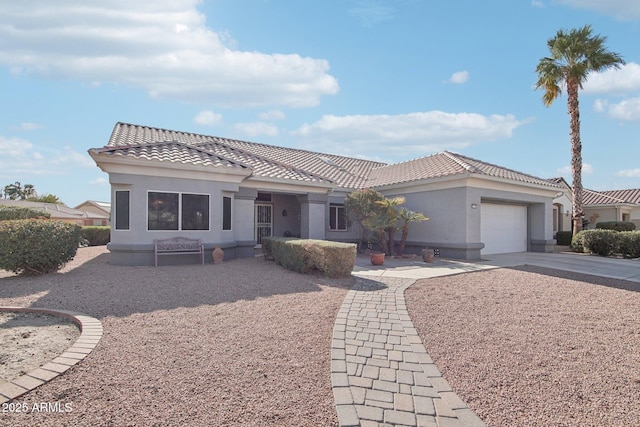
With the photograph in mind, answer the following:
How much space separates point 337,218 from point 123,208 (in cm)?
1013

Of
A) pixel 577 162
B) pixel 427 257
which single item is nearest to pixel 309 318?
pixel 427 257

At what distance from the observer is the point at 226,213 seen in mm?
13188

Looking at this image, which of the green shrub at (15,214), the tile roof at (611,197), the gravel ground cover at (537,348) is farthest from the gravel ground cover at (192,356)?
the tile roof at (611,197)

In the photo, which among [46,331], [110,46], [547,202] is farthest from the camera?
[547,202]

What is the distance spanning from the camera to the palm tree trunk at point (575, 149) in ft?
61.3

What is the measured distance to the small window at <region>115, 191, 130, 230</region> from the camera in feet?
37.1

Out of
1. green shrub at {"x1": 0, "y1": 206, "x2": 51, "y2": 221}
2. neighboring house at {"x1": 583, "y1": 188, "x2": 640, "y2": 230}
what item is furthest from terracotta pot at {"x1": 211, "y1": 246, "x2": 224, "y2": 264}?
neighboring house at {"x1": 583, "y1": 188, "x2": 640, "y2": 230}

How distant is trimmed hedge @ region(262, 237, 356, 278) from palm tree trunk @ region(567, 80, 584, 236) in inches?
664

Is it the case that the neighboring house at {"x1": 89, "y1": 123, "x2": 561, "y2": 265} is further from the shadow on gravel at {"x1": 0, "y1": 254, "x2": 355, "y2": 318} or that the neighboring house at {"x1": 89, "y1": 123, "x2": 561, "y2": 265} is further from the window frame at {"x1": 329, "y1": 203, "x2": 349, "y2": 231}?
the shadow on gravel at {"x1": 0, "y1": 254, "x2": 355, "y2": 318}

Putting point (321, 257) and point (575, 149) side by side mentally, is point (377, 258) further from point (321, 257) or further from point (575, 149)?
point (575, 149)

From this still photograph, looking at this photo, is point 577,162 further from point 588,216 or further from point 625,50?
point 588,216

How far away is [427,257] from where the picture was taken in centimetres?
1361

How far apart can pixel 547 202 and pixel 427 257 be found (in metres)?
9.23

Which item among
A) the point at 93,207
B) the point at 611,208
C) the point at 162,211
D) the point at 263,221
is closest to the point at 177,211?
the point at 162,211
